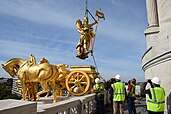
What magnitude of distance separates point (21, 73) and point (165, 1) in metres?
5.37

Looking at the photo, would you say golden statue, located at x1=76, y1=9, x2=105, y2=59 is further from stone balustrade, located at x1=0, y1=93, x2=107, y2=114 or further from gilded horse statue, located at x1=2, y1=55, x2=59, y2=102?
stone balustrade, located at x1=0, y1=93, x2=107, y2=114

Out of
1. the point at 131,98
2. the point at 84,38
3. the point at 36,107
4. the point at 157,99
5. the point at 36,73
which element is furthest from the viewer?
the point at 84,38

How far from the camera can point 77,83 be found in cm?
Result: 812

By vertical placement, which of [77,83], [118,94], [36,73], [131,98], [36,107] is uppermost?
[36,73]

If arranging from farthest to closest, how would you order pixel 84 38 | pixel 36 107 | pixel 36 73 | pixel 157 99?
pixel 84 38
pixel 36 73
pixel 157 99
pixel 36 107

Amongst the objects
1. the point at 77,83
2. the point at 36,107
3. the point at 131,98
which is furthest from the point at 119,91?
the point at 36,107

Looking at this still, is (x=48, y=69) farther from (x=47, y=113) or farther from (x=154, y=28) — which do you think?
(x=154, y=28)

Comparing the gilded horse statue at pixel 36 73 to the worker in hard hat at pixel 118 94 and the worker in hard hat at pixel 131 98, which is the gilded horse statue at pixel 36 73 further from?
the worker in hard hat at pixel 131 98

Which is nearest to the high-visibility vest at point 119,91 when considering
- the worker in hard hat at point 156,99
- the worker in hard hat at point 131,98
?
the worker in hard hat at point 131,98

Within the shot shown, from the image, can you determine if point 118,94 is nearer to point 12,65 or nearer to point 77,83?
point 77,83

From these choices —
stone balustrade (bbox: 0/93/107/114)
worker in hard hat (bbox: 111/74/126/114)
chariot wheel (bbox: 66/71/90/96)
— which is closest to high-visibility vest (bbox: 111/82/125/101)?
worker in hard hat (bbox: 111/74/126/114)

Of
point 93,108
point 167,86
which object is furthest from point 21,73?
point 167,86

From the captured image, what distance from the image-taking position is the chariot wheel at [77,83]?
Result: 8.13m

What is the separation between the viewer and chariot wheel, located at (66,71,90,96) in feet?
26.7
